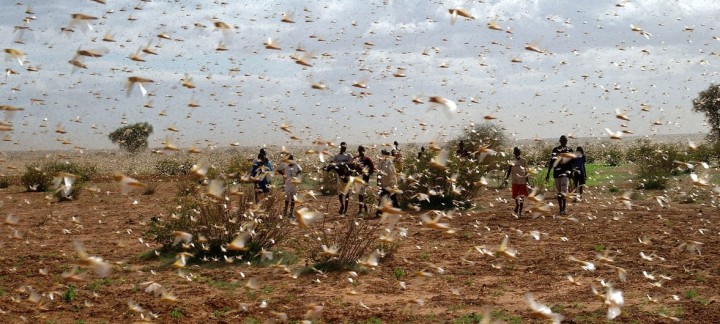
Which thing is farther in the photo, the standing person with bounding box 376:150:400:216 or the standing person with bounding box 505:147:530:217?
the standing person with bounding box 376:150:400:216

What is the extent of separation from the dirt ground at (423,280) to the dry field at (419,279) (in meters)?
0.03

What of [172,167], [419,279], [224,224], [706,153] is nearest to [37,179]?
[172,167]

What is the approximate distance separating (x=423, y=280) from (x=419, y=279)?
0.06 m

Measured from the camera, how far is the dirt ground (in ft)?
26.5

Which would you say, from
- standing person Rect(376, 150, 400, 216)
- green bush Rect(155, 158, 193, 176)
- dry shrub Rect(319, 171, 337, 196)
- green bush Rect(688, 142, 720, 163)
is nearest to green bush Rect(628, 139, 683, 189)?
green bush Rect(688, 142, 720, 163)

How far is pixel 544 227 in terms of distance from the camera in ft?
48.6

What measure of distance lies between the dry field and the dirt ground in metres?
Answer: 0.03

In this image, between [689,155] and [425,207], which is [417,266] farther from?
[689,155]

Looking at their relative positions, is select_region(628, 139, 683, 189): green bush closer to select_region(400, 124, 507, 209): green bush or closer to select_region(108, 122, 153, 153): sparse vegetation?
select_region(400, 124, 507, 209): green bush

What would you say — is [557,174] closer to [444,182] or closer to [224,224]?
[444,182]

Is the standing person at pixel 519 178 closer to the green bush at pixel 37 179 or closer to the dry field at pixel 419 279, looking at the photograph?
the dry field at pixel 419 279

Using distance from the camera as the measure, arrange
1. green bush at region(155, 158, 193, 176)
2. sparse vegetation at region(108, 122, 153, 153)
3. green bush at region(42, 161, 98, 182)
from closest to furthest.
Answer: green bush at region(42, 161, 98, 182), green bush at region(155, 158, 193, 176), sparse vegetation at region(108, 122, 153, 153)

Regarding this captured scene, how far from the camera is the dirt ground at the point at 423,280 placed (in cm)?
806

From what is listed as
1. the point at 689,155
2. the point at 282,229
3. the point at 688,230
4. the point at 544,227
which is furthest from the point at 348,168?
the point at 689,155
